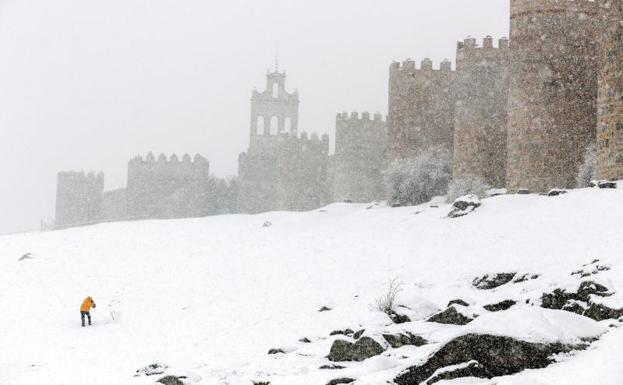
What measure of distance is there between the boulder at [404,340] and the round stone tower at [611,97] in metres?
11.2

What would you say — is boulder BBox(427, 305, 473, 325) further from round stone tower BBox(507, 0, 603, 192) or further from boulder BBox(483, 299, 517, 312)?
round stone tower BBox(507, 0, 603, 192)

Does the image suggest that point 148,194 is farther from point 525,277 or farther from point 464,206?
point 525,277

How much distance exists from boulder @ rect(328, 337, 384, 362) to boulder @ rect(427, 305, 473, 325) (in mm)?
1409

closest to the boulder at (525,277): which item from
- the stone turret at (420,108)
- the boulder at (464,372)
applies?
the boulder at (464,372)

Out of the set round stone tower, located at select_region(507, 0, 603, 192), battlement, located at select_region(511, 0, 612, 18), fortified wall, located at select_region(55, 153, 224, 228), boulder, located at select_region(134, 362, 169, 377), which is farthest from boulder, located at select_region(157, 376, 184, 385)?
fortified wall, located at select_region(55, 153, 224, 228)

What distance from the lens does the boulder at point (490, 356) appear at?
9.78 meters

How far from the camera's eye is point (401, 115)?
40.2 m

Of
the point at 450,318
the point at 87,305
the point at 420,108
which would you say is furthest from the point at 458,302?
the point at 420,108

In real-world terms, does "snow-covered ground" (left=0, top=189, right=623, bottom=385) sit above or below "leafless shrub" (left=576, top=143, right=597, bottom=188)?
below

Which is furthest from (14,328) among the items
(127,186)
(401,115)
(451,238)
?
(127,186)

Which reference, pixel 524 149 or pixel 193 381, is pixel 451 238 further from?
pixel 193 381

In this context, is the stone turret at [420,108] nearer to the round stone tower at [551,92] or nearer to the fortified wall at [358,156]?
the fortified wall at [358,156]

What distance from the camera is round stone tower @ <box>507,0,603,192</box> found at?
28.0 metres

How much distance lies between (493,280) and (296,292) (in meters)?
6.35
